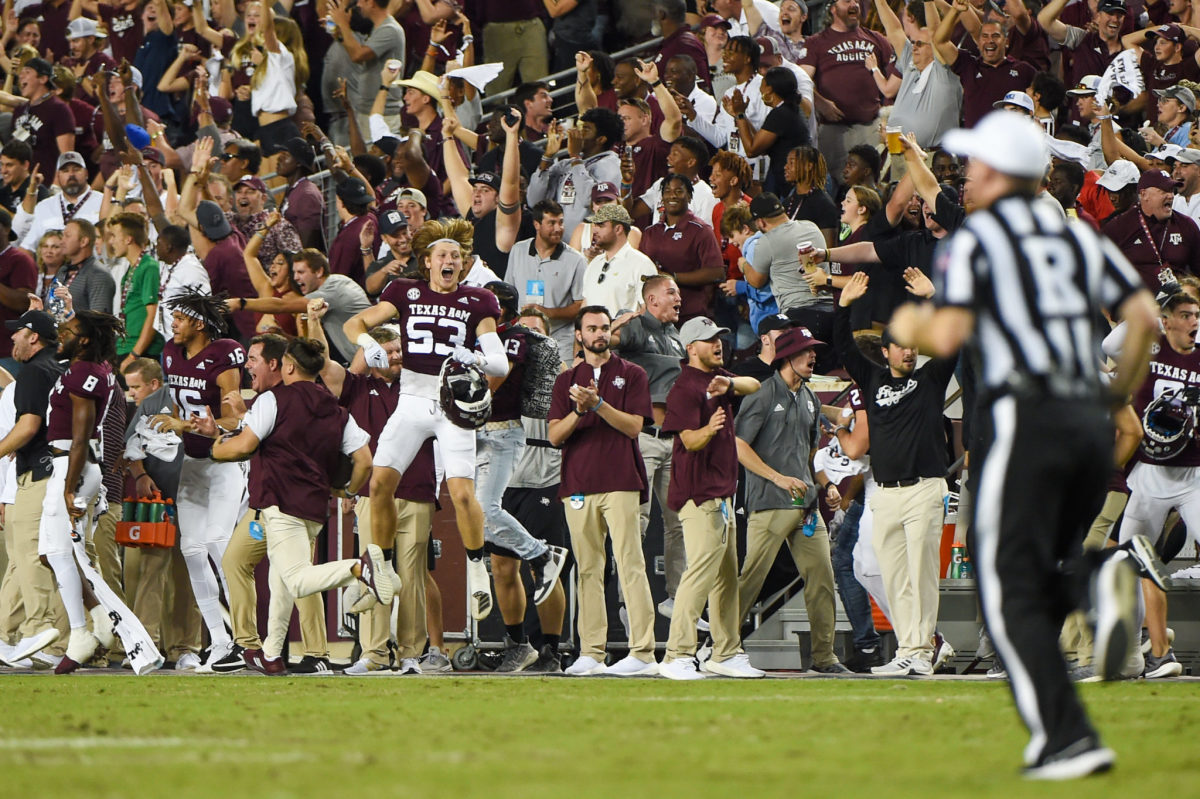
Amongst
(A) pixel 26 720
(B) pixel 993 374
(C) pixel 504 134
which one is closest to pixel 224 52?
(C) pixel 504 134

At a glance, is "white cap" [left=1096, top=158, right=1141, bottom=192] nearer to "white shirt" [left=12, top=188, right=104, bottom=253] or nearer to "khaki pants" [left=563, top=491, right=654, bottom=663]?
"khaki pants" [left=563, top=491, right=654, bottom=663]

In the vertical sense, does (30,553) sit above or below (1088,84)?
below

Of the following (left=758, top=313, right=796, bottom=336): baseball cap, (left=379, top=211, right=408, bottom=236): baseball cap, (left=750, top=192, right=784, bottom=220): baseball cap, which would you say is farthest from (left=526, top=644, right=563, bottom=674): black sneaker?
(left=379, top=211, right=408, bottom=236): baseball cap

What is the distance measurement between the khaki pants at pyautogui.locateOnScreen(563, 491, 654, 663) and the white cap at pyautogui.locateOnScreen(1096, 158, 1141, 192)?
563 centimetres

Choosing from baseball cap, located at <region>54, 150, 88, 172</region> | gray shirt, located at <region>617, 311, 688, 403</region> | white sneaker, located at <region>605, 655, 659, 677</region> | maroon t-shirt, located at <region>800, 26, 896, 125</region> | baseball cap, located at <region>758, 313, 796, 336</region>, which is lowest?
white sneaker, located at <region>605, 655, 659, 677</region>

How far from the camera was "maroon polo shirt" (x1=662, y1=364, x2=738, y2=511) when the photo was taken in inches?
426

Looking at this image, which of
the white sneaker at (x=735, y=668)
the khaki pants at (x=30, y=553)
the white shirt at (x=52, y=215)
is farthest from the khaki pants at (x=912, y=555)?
the white shirt at (x=52, y=215)

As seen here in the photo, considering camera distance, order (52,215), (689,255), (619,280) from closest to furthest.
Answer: (619,280) < (689,255) < (52,215)

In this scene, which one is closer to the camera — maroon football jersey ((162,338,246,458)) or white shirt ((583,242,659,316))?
maroon football jersey ((162,338,246,458))

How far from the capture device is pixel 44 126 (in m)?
19.5

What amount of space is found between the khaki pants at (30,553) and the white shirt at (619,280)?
4.29 meters

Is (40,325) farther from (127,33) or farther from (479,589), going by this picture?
(127,33)

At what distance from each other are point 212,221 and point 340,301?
2.19 meters

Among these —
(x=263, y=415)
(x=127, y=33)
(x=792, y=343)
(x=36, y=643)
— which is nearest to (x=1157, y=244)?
(x=792, y=343)
